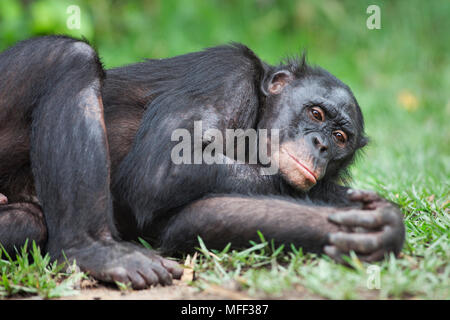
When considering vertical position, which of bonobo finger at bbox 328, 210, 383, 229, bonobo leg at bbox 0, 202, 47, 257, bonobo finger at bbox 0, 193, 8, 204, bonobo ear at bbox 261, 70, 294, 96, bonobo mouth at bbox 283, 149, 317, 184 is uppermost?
bonobo ear at bbox 261, 70, 294, 96

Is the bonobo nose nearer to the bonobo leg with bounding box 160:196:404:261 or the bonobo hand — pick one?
the bonobo leg with bounding box 160:196:404:261

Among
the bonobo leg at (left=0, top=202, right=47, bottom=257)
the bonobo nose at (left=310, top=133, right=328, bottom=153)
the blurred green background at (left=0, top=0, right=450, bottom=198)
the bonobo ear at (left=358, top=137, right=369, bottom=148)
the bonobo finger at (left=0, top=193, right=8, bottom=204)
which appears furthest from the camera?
the blurred green background at (left=0, top=0, right=450, bottom=198)

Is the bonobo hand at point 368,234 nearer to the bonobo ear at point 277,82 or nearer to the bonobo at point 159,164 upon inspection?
the bonobo at point 159,164

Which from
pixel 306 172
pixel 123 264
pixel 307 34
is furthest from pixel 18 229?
pixel 307 34

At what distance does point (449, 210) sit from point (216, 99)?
1.89 metres

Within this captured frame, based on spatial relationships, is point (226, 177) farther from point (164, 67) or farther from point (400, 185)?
point (400, 185)

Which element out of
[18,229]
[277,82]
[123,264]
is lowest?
[123,264]

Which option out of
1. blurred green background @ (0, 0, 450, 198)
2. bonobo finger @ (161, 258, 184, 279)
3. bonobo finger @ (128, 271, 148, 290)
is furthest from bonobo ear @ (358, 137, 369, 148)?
blurred green background @ (0, 0, 450, 198)

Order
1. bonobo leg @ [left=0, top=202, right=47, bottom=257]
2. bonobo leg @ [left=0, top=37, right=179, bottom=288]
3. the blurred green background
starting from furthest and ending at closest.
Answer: the blurred green background, bonobo leg @ [left=0, top=202, right=47, bottom=257], bonobo leg @ [left=0, top=37, right=179, bottom=288]

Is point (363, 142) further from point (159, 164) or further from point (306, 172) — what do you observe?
point (159, 164)

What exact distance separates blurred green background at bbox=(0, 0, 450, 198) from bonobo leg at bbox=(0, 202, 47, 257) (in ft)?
18.6

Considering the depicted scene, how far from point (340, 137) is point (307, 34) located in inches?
289

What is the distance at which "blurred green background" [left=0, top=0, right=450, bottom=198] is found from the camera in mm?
8953

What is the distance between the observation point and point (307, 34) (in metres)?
11.2
